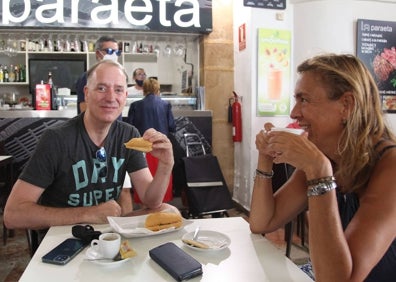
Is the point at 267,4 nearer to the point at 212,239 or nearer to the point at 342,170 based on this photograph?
the point at 342,170

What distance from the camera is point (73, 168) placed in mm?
1725

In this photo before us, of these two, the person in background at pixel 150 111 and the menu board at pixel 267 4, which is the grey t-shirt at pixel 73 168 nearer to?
the person in background at pixel 150 111

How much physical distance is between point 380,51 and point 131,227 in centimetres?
432

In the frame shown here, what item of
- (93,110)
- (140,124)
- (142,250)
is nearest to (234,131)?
(140,124)

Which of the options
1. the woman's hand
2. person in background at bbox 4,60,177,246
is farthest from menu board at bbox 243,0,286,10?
the woman's hand

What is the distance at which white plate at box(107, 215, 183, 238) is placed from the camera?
1.32 m

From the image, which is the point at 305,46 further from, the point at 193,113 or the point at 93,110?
the point at 93,110

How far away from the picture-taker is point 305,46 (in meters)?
4.43

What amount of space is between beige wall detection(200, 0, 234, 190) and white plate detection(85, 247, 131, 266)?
4.14 meters

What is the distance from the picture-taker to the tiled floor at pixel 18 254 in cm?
286

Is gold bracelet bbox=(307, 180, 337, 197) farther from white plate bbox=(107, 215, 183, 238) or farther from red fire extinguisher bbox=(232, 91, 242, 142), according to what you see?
red fire extinguisher bbox=(232, 91, 242, 142)

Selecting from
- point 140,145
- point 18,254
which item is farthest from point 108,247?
point 18,254

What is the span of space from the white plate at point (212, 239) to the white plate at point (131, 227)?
105 millimetres

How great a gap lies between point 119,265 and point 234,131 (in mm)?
3931
